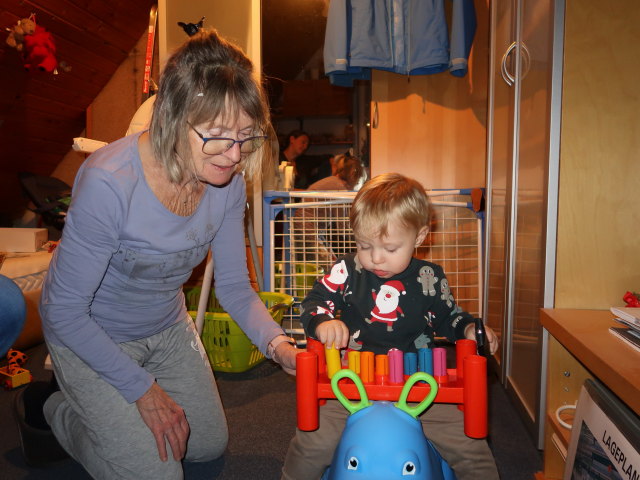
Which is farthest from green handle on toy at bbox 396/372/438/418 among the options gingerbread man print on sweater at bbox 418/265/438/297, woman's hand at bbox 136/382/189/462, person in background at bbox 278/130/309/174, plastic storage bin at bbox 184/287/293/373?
person in background at bbox 278/130/309/174

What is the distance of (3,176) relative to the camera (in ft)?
11.6

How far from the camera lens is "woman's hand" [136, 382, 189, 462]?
3.61 feet

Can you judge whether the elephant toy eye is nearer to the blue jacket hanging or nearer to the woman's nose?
the woman's nose

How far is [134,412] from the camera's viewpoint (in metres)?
1.16

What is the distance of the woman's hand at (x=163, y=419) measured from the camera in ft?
3.61

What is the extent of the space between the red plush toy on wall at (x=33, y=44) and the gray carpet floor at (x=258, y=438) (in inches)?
68.8

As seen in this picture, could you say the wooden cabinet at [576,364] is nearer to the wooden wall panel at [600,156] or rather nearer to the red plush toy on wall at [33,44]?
the wooden wall panel at [600,156]

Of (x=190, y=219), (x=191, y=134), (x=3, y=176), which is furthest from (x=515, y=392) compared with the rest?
(x=3, y=176)

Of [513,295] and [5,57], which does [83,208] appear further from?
[5,57]

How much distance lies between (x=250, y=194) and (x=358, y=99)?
1018 mm

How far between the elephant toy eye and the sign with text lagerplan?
1.20 ft

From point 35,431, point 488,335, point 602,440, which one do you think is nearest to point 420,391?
point 488,335

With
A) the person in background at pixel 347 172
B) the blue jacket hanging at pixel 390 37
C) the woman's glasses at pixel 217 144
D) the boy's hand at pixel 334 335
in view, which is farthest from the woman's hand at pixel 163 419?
the person in background at pixel 347 172

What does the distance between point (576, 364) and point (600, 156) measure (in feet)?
1.73
